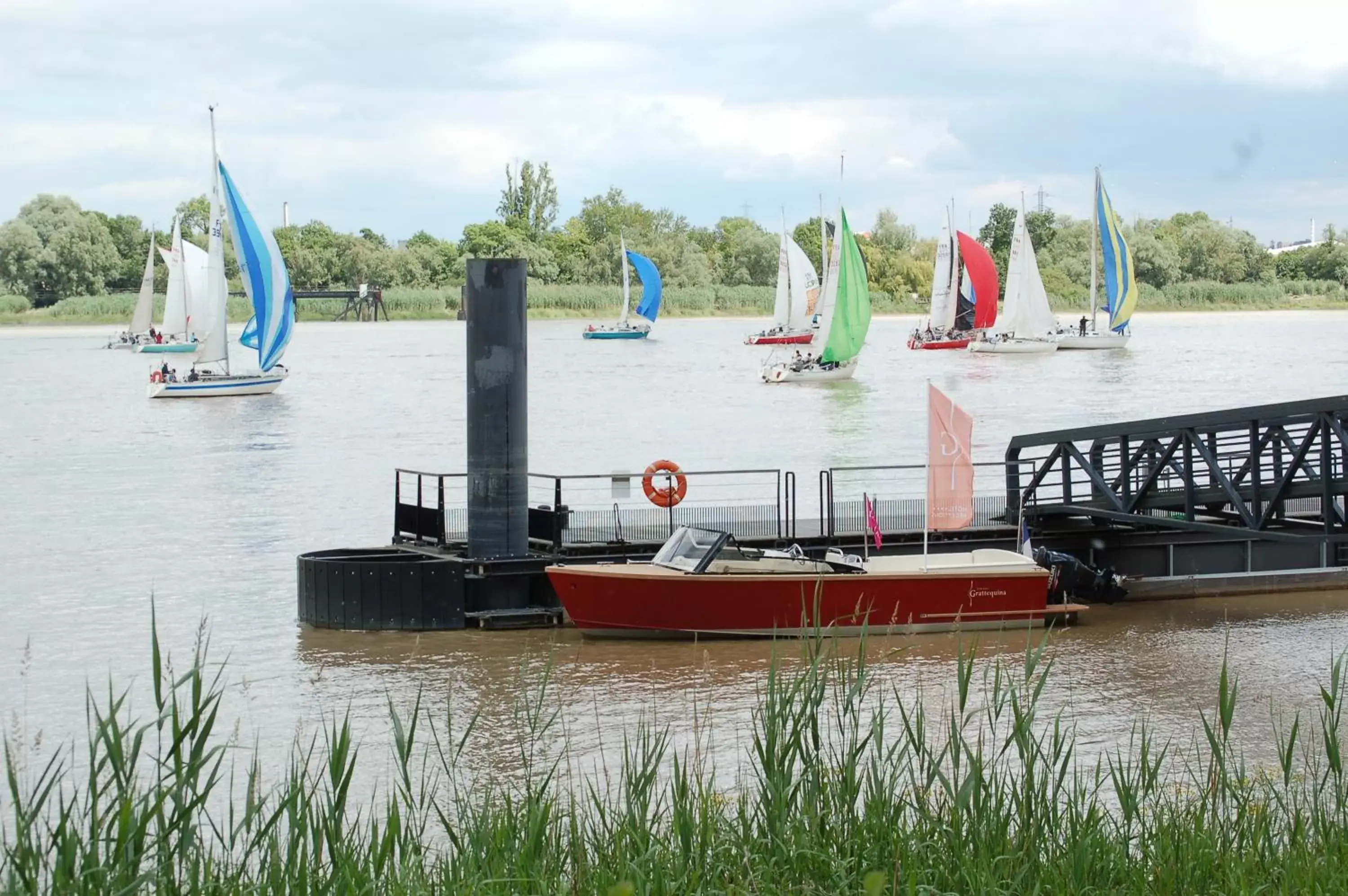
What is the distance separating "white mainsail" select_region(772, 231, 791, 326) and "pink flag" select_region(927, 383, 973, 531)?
7035cm

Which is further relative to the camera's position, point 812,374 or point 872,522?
point 812,374

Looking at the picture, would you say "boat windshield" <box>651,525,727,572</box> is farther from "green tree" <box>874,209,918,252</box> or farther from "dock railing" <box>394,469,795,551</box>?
"green tree" <box>874,209,918,252</box>

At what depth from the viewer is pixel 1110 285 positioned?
8956 centimetres

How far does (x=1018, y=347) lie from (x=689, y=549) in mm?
73917

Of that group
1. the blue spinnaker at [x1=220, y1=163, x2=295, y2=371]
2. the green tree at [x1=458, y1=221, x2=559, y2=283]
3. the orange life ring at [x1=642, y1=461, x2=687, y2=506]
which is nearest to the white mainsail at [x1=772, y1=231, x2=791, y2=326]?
the blue spinnaker at [x1=220, y1=163, x2=295, y2=371]

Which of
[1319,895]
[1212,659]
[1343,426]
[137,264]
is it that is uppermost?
[137,264]

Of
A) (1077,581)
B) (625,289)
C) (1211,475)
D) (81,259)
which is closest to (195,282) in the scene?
(625,289)

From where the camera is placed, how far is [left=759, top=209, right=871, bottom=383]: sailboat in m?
69.4

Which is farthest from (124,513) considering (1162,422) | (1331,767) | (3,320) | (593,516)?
(3,320)

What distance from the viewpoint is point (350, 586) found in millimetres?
20031

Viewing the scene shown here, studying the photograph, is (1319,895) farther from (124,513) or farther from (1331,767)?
(124,513)

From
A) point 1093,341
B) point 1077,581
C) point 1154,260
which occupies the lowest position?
point 1077,581

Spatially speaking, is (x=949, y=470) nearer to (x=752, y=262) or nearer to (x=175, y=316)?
(x=175, y=316)

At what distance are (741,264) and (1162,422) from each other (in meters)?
132
